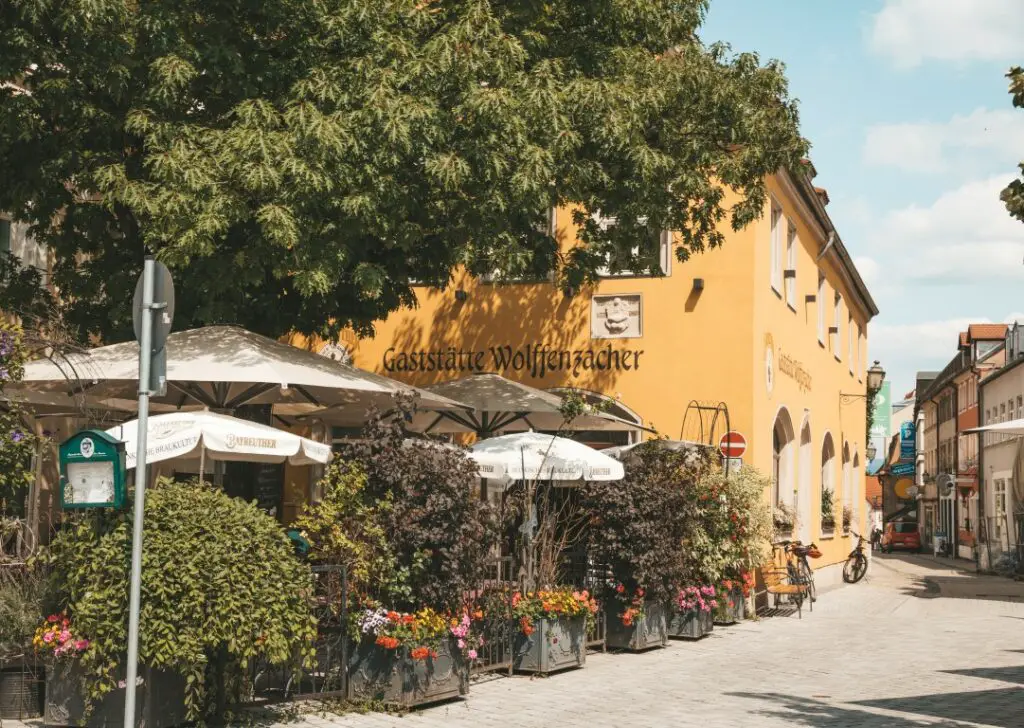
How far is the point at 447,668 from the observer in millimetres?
10250

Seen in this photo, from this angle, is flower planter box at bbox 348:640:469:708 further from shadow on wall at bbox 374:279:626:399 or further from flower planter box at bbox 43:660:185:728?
shadow on wall at bbox 374:279:626:399

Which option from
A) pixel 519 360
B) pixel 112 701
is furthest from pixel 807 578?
pixel 112 701

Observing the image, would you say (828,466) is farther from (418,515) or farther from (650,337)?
(418,515)

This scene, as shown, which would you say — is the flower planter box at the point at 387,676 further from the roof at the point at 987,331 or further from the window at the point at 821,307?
the roof at the point at 987,331

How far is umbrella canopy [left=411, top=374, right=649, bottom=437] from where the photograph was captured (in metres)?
16.3

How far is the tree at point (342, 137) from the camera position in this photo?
502 inches

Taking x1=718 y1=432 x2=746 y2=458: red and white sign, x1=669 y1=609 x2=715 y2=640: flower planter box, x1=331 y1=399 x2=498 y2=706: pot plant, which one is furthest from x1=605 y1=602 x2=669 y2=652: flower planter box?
x1=718 y1=432 x2=746 y2=458: red and white sign

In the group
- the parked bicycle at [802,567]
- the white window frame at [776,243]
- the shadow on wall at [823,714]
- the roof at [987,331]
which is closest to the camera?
the shadow on wall at [823,714]

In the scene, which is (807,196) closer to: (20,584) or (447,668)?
(447,668)

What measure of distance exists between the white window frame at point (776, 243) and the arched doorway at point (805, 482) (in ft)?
12.4

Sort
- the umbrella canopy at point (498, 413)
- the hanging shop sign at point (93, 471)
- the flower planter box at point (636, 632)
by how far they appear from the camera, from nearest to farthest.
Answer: the hanging shop sign at point (93, 471) → the flower planter box at point (636, 632) → the umbrella canopy at point (498, 413)

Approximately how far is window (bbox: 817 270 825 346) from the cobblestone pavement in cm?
1064

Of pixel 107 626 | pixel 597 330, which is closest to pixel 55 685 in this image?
pixel 107 626

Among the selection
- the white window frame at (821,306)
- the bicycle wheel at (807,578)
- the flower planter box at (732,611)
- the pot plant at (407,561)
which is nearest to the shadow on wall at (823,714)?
the pot plant at (407,561)
